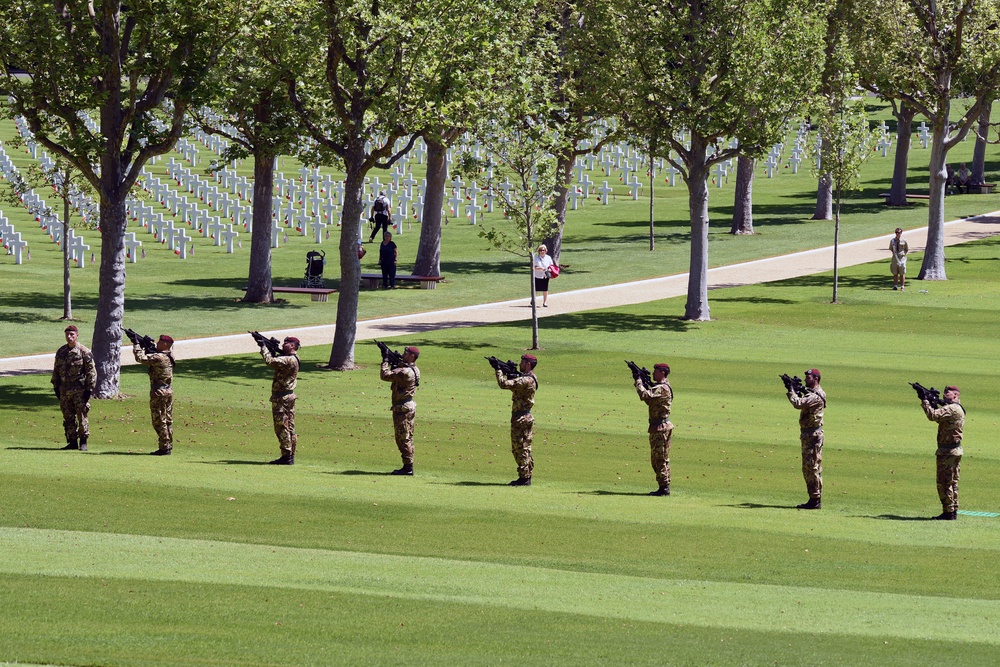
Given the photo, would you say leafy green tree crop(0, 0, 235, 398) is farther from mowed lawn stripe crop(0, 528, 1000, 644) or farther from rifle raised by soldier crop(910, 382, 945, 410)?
rifle raised by soldier crop(910, 382, 945, 410)

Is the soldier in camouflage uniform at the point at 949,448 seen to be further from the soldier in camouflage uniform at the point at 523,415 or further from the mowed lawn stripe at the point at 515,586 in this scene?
the soldier in camouflage uniform at the point at 523,415

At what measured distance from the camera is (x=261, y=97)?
122ft

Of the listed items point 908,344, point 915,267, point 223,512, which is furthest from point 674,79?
point 223,512

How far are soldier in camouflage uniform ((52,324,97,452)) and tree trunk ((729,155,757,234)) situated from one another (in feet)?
115

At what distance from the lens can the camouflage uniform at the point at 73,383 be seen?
838 inches

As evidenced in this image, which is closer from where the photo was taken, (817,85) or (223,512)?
(223,512)

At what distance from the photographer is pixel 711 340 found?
3562 centimetres

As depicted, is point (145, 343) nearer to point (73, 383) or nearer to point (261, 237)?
point (73, 383)

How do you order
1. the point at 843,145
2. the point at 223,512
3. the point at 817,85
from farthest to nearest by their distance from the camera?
the point at 843,145 → the point at 817,85 → the point at 223,512

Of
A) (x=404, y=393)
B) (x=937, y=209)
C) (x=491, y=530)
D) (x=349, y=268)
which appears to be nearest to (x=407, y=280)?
(x=349, y=268)

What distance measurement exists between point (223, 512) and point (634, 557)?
16.7 ft

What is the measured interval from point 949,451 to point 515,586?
23.5ft

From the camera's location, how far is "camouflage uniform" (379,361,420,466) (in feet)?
65.8

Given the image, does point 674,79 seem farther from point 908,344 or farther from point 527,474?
point 527,474
